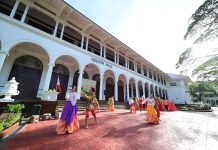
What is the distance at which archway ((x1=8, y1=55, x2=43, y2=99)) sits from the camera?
10742 mm

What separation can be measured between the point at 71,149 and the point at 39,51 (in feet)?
37.6

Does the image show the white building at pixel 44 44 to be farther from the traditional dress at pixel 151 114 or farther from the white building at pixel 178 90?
the white building at pixel 178 90

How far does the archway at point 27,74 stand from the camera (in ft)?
35.2

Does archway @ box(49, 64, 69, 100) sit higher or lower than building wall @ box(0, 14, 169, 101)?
lower

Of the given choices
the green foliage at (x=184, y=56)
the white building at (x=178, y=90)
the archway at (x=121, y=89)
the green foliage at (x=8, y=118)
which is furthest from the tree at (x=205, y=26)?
the white building at (x=178, y=90)

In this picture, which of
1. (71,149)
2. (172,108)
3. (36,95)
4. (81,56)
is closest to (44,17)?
(81,56)

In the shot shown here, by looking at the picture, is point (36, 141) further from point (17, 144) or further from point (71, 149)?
point (71, 149)

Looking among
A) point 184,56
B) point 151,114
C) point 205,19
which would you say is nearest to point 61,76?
point 151,114

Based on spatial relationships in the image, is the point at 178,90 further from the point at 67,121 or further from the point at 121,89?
the point at 67,121

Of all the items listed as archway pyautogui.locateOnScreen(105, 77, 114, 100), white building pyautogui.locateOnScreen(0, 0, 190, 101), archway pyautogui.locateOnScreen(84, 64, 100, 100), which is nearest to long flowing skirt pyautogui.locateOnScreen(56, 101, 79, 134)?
white building pyautogui.locateOnScreen(0, 0, 190, 101)

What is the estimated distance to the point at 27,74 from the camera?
11.2 meters

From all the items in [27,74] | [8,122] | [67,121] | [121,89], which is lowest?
[8,122]

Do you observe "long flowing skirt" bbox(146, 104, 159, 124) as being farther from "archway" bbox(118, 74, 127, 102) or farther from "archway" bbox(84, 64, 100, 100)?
"archway" bbox(118, 74, 127, 102)

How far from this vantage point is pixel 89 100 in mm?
4953
